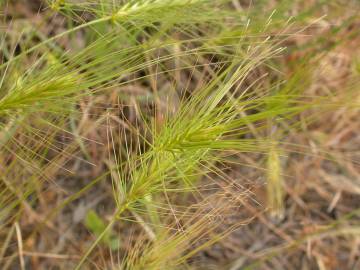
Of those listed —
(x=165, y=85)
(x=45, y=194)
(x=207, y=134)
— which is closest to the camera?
(x=207, y=134)

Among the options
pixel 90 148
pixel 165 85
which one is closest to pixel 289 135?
pixel 165 85

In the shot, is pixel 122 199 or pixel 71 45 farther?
pixel 71 45

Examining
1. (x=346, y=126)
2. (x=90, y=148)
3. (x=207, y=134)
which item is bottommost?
(x=346, y=126)

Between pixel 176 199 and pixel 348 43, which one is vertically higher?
pixel 348 43

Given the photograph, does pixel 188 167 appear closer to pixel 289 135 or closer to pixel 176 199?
pixel 176 199

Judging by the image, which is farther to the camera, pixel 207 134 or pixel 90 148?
pixel 90 148

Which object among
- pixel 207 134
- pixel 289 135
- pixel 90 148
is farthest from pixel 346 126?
pixel 207 134

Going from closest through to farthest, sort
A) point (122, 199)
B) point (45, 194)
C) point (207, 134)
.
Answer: point (207, 134) → point (122, 199) → point (45, 194)

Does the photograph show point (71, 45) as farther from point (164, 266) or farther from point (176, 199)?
point (164, 266)

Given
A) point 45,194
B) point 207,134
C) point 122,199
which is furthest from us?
point 45,194
